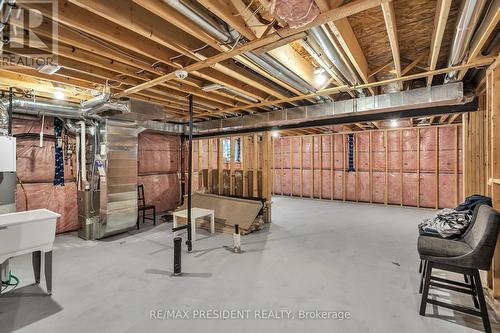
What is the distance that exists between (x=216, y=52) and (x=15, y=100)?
3426 mm

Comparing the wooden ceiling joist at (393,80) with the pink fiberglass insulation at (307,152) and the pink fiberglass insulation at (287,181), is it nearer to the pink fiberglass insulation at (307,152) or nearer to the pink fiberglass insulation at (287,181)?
the pink fiberglass insulation at (307,152)

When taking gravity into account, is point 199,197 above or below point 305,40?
below

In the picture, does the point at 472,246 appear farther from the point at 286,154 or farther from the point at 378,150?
the point at 286,154

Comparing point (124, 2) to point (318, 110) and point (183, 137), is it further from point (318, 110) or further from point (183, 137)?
point (183, 137)

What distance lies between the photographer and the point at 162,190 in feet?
21.5

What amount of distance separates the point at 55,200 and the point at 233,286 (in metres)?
4.18

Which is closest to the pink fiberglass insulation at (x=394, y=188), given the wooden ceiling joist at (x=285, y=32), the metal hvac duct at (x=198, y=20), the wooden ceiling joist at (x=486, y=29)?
the wooden ceiling joist at (x=486, y=29)

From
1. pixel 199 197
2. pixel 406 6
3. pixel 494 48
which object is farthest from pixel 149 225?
pixel 494 48

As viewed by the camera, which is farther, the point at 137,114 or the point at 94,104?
the point at 137,114

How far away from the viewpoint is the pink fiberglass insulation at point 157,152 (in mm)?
6082

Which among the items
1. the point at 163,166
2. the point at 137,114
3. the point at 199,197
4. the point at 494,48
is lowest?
the point at 199,197

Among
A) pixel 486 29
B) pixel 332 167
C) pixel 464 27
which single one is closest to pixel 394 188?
pixel 332 167

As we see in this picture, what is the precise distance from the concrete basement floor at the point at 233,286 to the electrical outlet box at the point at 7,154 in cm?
132

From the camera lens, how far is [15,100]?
3605mm
